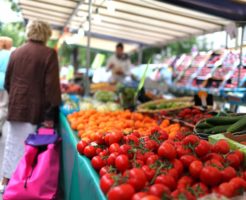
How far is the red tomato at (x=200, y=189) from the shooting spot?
1470 mm

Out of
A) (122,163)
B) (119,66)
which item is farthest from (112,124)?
(119,66)

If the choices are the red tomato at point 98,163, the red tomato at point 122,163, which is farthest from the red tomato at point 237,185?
the red tomato at point 98,163

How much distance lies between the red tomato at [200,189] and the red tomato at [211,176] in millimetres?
29

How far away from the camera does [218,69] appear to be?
31.9 ft

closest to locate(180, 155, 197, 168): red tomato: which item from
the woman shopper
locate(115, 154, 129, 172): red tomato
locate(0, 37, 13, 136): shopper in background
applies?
locate(115, 154, 129, 172): red tomato

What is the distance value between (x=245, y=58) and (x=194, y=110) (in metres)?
3.69

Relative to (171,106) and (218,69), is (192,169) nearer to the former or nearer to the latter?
(171,106)

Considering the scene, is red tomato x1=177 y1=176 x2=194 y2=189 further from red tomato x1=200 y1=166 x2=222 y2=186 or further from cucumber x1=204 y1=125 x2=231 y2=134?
cucumber x1=204 y1=125 x2=231 y2=134

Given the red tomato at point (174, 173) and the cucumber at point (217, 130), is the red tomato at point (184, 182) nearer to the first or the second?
the red tomato at point (174, 173)

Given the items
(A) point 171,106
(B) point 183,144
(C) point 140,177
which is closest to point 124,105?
(A) point 171,106

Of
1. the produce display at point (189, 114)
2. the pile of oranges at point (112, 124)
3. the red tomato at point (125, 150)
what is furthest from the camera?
the produce display at point (189, 114)

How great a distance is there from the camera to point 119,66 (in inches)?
329

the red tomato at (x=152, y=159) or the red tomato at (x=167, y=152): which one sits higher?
the red tomato at (x=167, y=152)

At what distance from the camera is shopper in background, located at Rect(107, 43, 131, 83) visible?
8.33 metres
